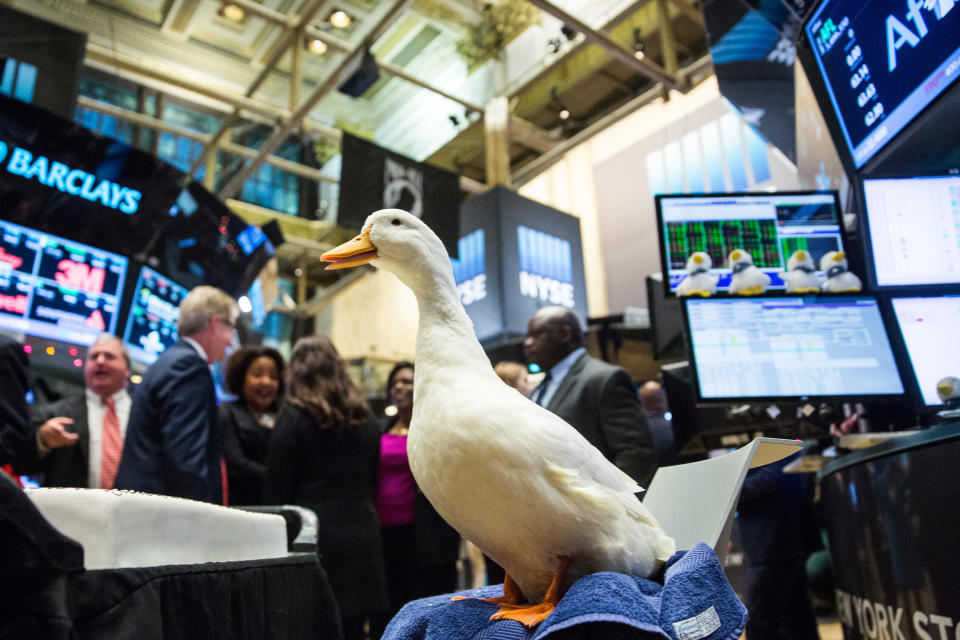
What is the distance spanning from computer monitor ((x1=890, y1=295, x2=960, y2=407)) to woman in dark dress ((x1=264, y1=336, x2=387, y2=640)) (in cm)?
156

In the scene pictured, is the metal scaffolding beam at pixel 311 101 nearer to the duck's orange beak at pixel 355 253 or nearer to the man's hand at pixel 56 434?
the man's hand at pixel 56 434

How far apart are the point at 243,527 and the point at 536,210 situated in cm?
529

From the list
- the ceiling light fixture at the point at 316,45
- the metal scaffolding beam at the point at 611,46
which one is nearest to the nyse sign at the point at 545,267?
the metal scaffolding beam at the point at 611,46

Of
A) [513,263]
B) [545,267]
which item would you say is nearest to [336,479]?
[513,263]

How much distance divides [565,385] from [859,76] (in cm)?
121

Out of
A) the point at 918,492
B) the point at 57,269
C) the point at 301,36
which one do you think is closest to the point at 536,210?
the point at 301,36

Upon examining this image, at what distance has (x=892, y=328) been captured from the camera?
69.1 inches

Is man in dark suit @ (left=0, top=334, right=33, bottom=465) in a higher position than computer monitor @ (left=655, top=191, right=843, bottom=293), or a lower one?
lower

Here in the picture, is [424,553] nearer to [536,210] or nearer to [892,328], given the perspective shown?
[892,328]

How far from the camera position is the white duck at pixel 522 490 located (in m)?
0.77

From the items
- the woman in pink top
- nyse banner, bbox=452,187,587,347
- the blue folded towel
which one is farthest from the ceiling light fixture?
the blue folded towel

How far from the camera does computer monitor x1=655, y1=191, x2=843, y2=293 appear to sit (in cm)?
214

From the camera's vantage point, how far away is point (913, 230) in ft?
5.88

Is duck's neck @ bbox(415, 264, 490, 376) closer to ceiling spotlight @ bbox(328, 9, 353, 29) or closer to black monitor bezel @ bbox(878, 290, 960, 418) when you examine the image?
black monitor bezel @ bbox(878, 290, 960, 418)
